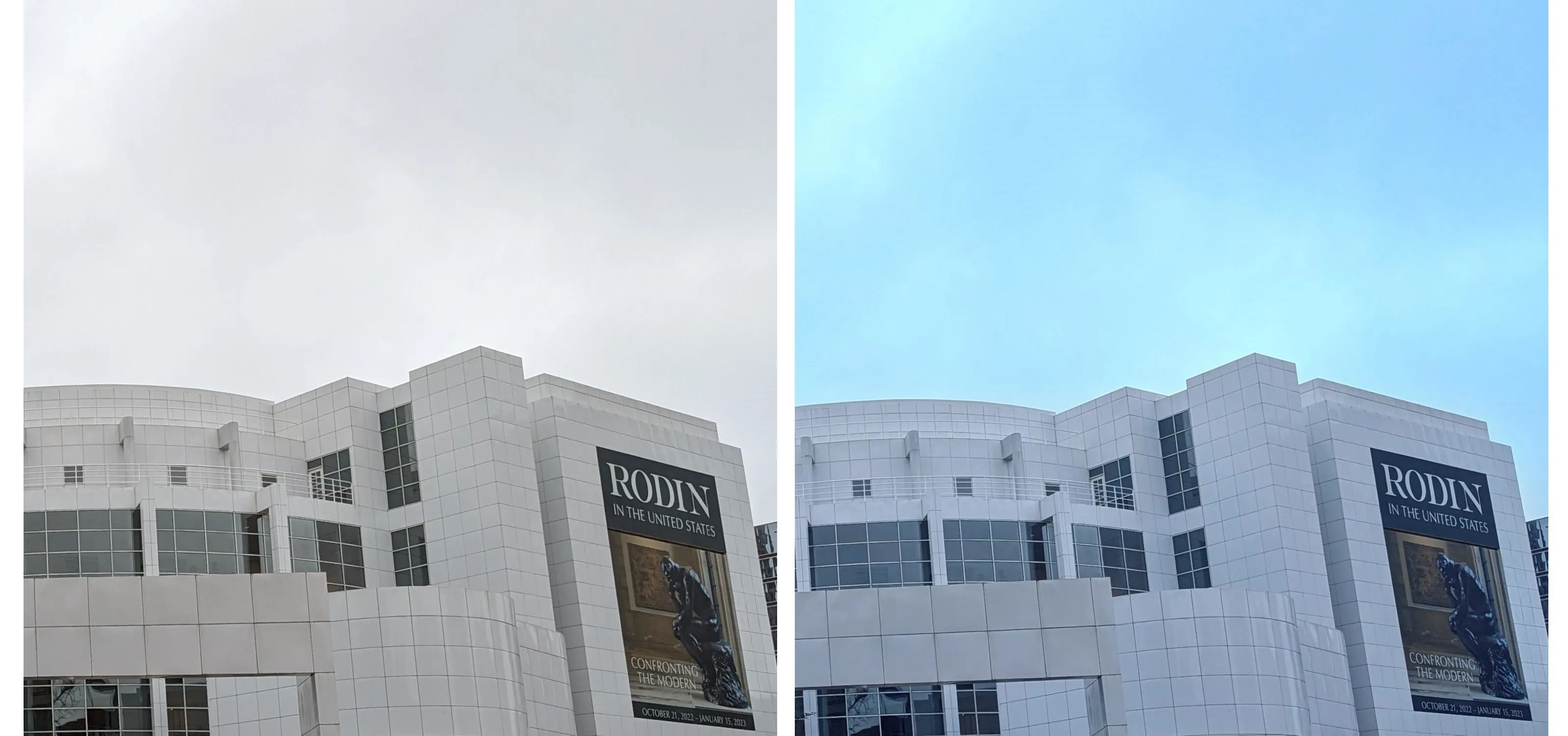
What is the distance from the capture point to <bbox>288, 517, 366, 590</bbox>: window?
18.6 m

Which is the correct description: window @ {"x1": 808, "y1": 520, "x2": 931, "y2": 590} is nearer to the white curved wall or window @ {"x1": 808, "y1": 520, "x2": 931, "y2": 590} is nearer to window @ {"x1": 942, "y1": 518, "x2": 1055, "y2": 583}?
window @ {"x1": 942, "y1": 518, "x2": 1055, "y2": 583}

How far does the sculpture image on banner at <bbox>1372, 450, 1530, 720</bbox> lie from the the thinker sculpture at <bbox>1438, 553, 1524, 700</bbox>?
10mm

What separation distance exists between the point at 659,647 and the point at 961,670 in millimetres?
12828

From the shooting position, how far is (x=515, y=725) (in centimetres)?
1599

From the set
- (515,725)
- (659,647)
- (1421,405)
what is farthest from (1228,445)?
(515,725)

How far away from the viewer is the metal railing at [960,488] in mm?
23406

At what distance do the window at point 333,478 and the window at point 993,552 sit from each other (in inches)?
329

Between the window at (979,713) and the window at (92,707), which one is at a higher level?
the window at (92,707)

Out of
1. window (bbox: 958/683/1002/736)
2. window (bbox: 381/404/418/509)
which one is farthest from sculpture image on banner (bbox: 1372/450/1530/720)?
window (bbox: 381/404/418/509)

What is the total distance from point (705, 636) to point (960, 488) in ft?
17.7

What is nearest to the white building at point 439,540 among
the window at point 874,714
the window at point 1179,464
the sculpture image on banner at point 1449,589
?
the window at point 874,714

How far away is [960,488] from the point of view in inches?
938

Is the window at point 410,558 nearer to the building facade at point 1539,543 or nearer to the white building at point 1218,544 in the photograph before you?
the white building at point 1218,544
